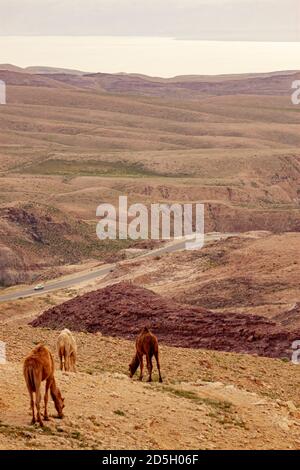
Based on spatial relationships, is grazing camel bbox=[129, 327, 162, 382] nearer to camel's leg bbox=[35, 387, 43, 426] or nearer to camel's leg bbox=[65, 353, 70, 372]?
camel's leg bbox=[65, 353, 70, 372]

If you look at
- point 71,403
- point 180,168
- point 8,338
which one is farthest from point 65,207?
point 71,403

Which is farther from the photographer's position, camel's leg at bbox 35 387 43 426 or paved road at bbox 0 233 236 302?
paved road at bbox 0 233 236 302

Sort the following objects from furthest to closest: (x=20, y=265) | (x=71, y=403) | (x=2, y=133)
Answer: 1. (x=2, y=133)
2. (x=20, y=265)
3. (x=71, y=403)

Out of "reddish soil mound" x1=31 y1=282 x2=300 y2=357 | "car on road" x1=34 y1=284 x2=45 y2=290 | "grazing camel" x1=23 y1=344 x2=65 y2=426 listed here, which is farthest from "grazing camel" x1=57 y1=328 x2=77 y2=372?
"car on road" x1=34 y1=284 x2=45 y2=290

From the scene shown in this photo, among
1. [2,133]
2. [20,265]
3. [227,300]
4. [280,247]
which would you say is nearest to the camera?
[227,300]

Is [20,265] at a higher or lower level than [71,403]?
lower

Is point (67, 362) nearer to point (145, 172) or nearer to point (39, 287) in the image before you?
point (39, 287)

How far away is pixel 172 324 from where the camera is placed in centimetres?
2986

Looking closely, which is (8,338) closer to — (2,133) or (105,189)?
(105,189)

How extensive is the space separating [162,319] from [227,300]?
58.0 feet

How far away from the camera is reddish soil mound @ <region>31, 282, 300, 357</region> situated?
27.9 meters

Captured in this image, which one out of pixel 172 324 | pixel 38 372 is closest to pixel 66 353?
pixel 38 372

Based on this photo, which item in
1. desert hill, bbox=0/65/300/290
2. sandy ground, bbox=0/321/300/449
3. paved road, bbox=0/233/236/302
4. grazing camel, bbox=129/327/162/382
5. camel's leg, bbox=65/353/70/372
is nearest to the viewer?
sandy ground, bbox=0/321/300/449

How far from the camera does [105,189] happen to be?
117 metres
